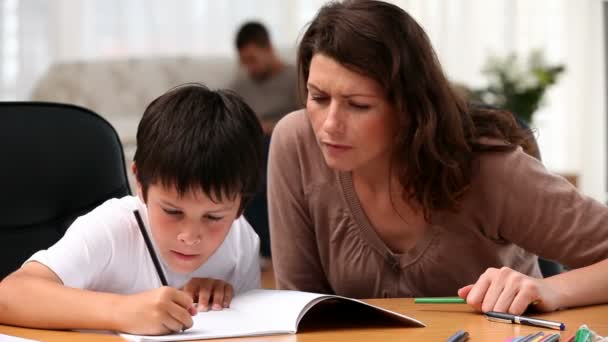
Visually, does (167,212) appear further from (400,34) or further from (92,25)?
(92,25)

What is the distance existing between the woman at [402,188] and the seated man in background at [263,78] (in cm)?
360

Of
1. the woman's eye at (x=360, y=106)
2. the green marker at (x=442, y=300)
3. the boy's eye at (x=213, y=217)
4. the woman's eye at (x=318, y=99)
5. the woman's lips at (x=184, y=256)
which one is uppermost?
the woman's eye at (x=318, y=99)

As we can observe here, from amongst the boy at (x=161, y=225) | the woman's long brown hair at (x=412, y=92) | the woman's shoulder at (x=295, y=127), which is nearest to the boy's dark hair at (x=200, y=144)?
the boy at (x=161, y=225)

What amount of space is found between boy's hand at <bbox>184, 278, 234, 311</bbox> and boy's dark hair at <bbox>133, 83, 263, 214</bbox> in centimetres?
12

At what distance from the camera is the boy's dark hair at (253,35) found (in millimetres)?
5488

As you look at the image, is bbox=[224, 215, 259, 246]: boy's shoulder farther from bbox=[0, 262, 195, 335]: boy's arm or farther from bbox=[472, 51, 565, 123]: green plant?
bbox=[472, 51, 565, 123]: green plant

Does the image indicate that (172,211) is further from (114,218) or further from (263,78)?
(263,78)

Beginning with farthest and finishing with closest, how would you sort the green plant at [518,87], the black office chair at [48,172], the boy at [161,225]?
the green plant at [518,87], the black office chair at [48,172], the boy at [161,225]

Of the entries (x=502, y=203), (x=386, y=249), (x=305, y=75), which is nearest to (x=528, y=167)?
(x=502, y=203)

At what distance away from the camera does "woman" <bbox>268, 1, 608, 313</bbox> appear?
1511 mm

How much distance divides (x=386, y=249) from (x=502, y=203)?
0.70 ft

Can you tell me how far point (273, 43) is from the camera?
576 centimetres

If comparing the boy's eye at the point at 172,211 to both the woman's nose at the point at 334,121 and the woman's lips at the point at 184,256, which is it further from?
the woman's nose at the point at 334,121

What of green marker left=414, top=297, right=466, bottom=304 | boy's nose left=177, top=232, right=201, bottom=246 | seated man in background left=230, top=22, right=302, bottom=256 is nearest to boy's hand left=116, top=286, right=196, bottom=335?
boy's nose left=177, top=232, right=201, bottom=246
